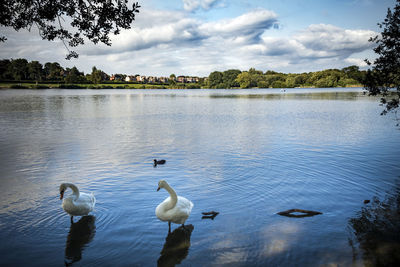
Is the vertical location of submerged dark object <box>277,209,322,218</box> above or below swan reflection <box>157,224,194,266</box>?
above

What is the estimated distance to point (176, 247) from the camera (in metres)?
6.97

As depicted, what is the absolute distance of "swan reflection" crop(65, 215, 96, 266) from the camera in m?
6.55

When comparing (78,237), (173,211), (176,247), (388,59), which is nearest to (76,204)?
(78,237)

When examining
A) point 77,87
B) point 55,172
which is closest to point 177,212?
point 55,172

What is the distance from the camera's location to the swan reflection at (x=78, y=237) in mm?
6555

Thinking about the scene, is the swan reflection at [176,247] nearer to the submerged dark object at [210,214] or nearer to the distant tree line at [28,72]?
the submerged dark object at [210,214]

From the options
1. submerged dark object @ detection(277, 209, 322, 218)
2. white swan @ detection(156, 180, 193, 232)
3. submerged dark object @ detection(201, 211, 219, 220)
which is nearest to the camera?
white swan @ detection(156, 180, 193, 232)

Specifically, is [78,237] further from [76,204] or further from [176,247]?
[176,247]

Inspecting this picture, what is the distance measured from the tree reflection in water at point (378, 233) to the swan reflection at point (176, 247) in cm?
430

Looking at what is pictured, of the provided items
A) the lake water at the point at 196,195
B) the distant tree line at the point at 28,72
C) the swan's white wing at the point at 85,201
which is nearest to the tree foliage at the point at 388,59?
the lake water at the point at 196,195

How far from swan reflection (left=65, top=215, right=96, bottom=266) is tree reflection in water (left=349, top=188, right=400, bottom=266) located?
7.02 m

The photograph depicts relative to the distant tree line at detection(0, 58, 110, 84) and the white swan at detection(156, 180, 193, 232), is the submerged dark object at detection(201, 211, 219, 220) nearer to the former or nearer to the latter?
the white swan at detection(156, 180, 193, 232)

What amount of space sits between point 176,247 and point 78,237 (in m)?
2.87

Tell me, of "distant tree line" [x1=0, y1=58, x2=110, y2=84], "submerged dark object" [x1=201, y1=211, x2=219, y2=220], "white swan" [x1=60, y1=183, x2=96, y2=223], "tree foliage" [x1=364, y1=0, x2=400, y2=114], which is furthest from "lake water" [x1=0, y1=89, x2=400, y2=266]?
"distant tree line" [x1=0, y1=58, x2=110, y2=84]
